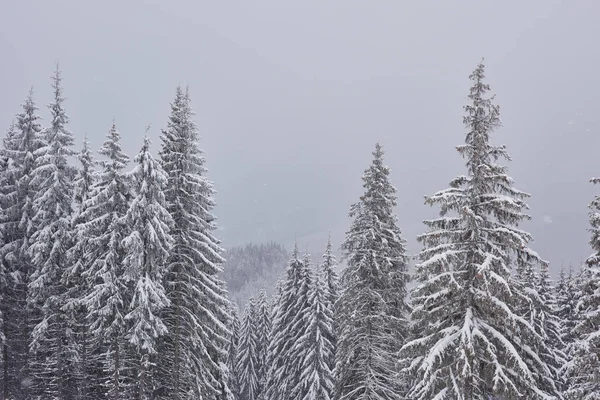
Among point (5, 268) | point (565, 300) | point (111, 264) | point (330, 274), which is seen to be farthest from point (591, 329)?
point (5, 268)

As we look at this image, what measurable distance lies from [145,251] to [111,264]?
5.17 feet

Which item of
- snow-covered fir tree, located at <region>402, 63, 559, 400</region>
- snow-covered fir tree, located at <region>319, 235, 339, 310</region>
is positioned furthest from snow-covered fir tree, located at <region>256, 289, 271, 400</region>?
snow-covered fir tree, located at <region>402, 63, 559, 400</region>

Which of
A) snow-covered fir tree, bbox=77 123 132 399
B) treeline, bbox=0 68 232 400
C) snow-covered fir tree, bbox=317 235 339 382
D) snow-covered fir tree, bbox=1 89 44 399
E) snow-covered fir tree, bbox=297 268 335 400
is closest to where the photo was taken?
snow-covered fir tree, bbox=77 123 132 399

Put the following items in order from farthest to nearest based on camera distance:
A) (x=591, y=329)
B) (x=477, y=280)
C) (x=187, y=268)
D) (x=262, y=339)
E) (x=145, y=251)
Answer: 1. (x=262, y=339)
2. (x=187, y=268)
3. (x=145, y=251)
4. (x=591, y=329)
5. (x=477, y=280)

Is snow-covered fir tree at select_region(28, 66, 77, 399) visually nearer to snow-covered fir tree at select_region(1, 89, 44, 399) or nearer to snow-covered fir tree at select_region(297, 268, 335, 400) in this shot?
snow-covered fir tree at select_region(1, 89, 44, 399)

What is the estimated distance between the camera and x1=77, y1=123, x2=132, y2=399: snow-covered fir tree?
58.3ft

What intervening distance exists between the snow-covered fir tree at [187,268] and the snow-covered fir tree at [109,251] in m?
2.13

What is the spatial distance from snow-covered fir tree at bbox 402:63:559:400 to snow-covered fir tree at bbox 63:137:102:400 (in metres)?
15.6

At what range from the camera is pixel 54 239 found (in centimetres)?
2167

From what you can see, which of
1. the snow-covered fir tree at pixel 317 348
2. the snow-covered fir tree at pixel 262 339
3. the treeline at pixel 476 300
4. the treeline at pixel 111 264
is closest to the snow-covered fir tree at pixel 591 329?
the treeline at pixel 476 300

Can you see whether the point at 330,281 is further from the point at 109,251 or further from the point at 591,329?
the point at 591,329

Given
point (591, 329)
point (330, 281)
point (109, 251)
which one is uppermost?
point (330, 281)

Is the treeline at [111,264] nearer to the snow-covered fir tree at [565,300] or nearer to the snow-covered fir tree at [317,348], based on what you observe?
the snow-covered fir tree at [317,348]

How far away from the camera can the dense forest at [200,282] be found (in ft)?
40.0
